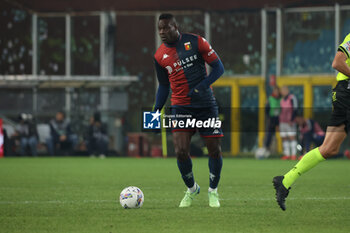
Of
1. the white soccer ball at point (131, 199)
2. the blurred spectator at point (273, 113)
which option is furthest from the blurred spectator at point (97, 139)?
the white soccer ball at point (131, 199)

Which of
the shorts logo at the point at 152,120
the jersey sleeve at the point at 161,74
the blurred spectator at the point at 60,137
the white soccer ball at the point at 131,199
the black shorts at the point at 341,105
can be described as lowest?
the blurred spectator at the point at 60,137

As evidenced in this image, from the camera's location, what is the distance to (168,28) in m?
8.32

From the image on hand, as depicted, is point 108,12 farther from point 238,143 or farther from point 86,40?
point 238,143

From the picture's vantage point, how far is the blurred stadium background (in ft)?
83.3

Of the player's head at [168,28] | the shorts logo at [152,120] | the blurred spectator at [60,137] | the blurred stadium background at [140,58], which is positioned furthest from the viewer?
the blurred stadium background at [140,58]

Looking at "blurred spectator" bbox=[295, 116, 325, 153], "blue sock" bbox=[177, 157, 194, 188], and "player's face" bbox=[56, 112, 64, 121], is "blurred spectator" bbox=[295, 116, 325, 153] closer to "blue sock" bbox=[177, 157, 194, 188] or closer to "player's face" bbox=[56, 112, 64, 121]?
"player's face" bbox=[56, 112, 64, 121]

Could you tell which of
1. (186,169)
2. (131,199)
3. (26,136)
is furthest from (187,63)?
(26,136)

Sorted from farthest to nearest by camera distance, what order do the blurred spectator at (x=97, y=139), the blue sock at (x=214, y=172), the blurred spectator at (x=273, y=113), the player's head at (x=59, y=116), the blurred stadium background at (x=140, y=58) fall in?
the blurred stadium background at (x=140, y=58) < the player's head at (x=59, y=116) < the blurred spectator at (x=97, y=139) < the blurred spectator at (x=273, y=113) < the blue sock at (x=214, y=172)

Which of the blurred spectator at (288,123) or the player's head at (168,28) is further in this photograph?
the blurred spectator at (288,123)

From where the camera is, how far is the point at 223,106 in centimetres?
2603

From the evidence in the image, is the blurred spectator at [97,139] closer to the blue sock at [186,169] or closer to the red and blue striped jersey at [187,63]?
the blue sock at [186,169]

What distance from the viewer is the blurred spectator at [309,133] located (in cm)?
2138

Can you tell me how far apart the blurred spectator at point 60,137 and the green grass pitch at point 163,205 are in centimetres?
907

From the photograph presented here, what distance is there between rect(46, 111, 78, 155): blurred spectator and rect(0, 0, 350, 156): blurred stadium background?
60cm
